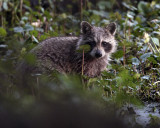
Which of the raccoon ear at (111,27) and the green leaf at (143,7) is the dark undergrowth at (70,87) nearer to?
the green leaf at (143,7)

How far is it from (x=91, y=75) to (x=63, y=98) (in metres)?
3.43

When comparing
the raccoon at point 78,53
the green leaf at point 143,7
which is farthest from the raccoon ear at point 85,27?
the green leaf at point 143,7

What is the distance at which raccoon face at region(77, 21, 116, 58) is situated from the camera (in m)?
5.07

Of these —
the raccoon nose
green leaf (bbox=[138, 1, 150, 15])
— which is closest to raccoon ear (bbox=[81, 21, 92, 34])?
the raccoon nose

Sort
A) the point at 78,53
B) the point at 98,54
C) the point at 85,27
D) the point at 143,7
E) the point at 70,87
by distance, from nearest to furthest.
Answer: the point at 70,87 → the point at 98,54 → the point at 78,53 → the point at 85,27 → the point at 143,7

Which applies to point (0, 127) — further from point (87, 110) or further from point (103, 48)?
point (103, 48)

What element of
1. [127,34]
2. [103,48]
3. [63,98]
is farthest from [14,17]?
[63,98]

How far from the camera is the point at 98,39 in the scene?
5.17 metres

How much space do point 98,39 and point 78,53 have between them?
0.43m

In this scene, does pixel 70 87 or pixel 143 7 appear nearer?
pixel 70 87

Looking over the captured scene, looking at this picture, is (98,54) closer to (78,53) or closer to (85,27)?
(78,53)

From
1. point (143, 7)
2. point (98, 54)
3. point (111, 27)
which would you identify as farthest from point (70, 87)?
point (143, 7)

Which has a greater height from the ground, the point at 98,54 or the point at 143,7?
the point at 143,7

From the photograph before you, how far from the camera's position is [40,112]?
5.04ft
